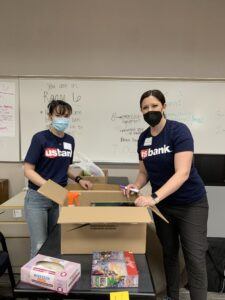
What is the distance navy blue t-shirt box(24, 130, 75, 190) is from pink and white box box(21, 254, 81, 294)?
0.83 m

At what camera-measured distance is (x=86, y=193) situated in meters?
1.55

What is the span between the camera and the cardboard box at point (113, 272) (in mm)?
1022

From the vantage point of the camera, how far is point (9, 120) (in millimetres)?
3221

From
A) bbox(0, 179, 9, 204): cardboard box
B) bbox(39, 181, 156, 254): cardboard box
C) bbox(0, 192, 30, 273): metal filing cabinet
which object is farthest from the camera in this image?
bbox(0, 179, 9, 204): cardboard box

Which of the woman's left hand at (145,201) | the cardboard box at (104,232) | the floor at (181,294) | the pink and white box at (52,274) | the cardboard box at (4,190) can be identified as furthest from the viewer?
the cardboard box at (4,190)

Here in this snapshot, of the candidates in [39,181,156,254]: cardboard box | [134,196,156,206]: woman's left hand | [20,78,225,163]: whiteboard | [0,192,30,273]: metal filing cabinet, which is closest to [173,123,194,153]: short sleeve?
[134,196,156,206]: woman's left hand

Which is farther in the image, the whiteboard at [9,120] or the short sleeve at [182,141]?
the whiteboard at [9,120]

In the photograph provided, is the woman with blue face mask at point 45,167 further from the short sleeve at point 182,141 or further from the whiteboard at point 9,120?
the whiteboard at point 9,120

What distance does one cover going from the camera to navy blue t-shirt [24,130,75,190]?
1.81 meters

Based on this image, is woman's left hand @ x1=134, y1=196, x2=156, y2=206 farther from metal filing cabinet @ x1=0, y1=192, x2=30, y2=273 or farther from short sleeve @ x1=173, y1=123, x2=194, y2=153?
metal filing cabinet @ x1=0, y1=192, x2=30, y2=273

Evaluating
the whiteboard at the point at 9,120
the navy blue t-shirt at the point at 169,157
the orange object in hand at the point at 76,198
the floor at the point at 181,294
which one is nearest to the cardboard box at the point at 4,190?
the whiteboard at the point at 9,120

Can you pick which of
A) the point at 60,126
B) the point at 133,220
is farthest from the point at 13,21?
the point at 133,220

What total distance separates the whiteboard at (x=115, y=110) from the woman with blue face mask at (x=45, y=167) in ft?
4.37

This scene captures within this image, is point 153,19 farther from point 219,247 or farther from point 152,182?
point 219,247
